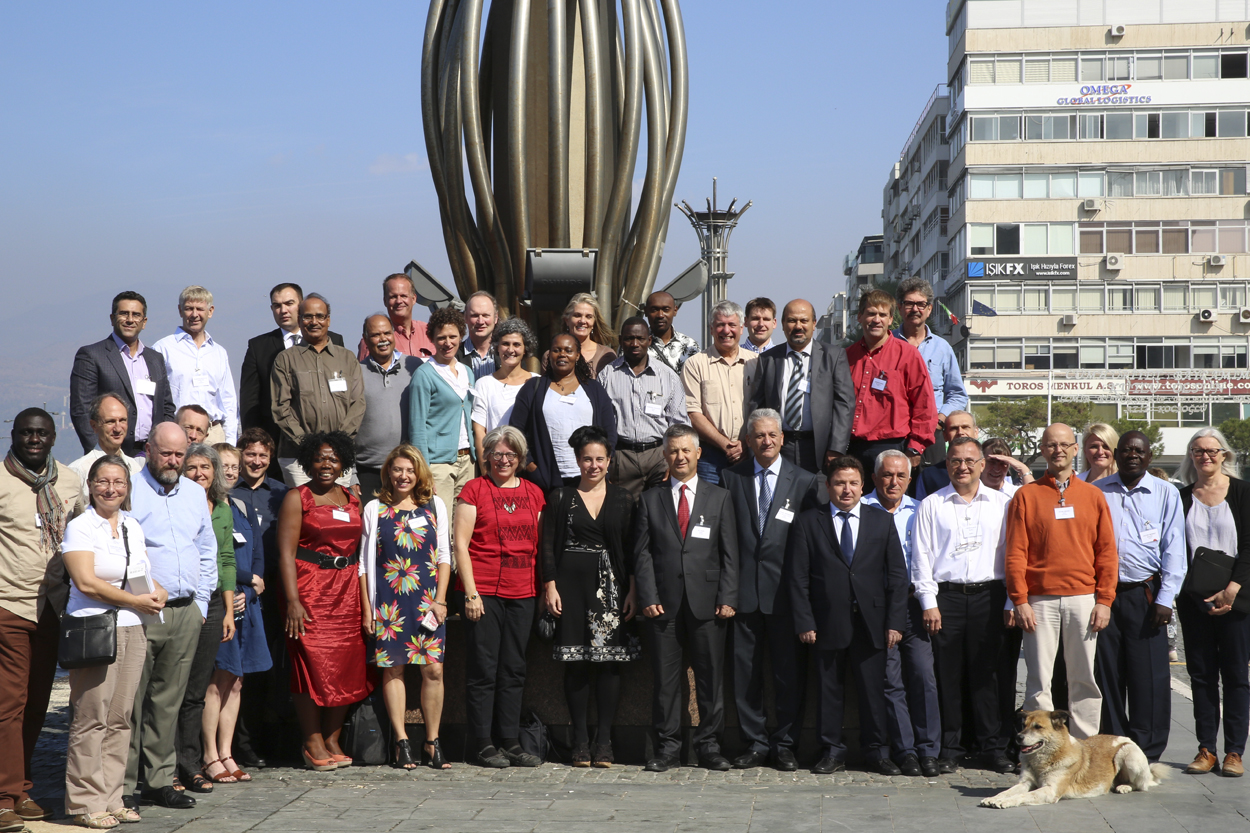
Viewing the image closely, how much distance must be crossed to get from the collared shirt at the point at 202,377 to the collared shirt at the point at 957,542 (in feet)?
14.5

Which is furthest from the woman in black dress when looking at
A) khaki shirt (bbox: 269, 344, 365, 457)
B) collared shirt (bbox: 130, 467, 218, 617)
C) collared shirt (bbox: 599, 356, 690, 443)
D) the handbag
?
the handbag

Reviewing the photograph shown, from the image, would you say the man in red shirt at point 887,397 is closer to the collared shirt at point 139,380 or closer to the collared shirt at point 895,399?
the collared shirt at point 895,399

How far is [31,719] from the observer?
6203 millimetres

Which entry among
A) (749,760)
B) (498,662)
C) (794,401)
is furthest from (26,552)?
(794,401)

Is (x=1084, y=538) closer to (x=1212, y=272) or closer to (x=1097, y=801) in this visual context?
(x=1097, y=801)

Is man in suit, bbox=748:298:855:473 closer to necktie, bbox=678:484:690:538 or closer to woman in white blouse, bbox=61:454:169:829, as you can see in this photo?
necktie, bbox=678:484:690:538

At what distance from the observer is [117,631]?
597cm

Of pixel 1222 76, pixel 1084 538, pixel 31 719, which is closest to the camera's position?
pixel 31 719

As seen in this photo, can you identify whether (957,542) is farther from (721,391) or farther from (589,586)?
(589,586)

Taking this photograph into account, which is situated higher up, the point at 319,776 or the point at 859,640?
the point at 859,640

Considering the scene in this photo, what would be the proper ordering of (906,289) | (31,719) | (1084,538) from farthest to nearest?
Result: (906,289) → (1084,538) → (31,719)

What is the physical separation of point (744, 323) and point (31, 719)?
5.00 metres

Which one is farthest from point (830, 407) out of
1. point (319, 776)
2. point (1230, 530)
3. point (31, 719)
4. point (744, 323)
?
point (31, 719)

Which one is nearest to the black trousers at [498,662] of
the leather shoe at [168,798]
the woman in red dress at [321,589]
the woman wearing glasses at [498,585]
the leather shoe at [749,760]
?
the woman wearing glasses at [498,585]
